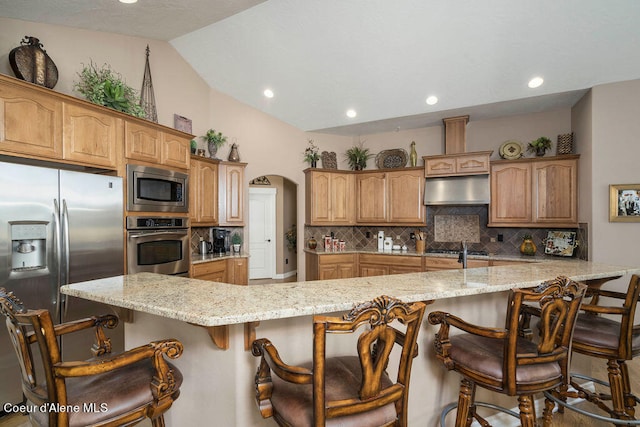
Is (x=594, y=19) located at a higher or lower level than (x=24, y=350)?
higher

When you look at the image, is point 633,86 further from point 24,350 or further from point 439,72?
point 24,350

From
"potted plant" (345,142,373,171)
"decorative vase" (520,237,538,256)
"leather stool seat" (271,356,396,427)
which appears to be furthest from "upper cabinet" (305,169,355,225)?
"leather stool seat" (271,356,396,427)

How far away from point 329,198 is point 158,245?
3105 millimetres

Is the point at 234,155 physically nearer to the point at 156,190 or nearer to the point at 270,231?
the point at 156,190

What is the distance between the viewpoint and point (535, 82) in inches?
157

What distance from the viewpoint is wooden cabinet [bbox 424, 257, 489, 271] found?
4602mm

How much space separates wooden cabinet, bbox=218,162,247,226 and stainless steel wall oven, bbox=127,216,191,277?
1186mm

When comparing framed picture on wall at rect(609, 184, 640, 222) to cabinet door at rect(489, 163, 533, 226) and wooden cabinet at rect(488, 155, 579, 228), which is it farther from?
cabinet door at rect(489, 163, 533, 226)

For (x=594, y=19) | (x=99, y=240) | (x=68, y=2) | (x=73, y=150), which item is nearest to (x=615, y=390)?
(x=594, y=19)

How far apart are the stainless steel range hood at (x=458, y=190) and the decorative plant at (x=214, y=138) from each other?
343cm

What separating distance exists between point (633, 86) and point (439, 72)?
2.16m

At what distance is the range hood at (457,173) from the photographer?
486cm

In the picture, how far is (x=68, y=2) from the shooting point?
9.45ft

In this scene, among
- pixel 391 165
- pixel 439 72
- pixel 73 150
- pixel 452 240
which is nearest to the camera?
pixel 73 150
